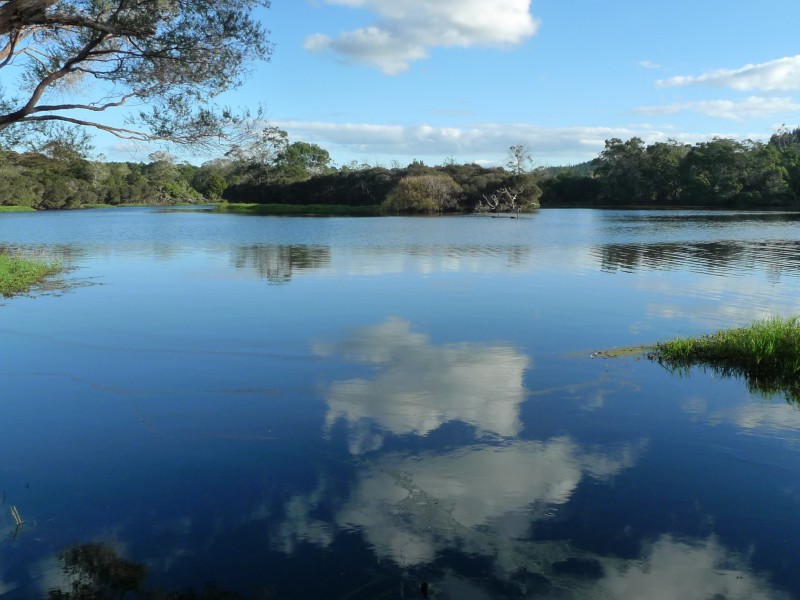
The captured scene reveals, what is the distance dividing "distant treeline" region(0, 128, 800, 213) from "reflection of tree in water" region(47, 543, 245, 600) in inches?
2508

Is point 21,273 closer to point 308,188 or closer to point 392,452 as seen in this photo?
point 392,452

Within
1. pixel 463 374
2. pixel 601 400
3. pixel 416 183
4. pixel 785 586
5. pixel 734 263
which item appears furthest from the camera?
pixel 416 183

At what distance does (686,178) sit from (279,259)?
262 feet

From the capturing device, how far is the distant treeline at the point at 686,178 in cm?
8288

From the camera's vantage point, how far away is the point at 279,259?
992 inches

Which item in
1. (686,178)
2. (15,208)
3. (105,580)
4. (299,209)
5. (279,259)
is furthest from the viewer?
(686,178)

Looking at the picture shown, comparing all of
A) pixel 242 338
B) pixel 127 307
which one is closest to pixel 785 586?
pixel 242 338

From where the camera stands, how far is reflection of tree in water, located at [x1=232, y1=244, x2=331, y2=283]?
21031 millimetres

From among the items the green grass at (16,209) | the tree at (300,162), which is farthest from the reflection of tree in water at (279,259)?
the tree at (300,162)

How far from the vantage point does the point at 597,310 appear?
14211 millimetres

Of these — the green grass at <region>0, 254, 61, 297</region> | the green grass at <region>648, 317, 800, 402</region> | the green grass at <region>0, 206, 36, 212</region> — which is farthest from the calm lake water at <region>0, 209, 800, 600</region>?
Result: the green grass at <region>0, 206, 36, 212</region>

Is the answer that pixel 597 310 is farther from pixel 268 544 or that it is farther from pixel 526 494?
pixel 268 544

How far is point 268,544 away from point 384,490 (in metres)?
1.21

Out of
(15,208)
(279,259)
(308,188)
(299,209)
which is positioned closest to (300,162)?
(308,188)
